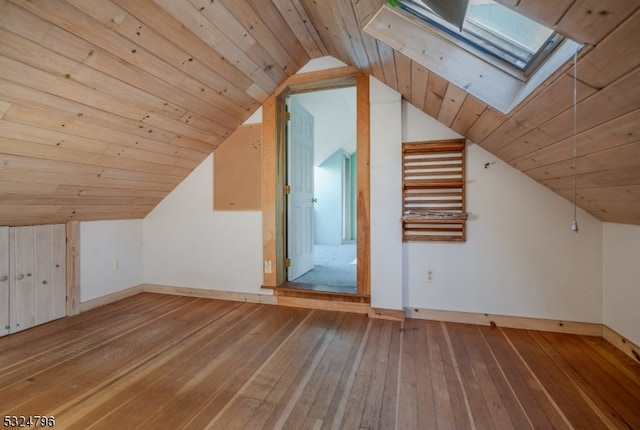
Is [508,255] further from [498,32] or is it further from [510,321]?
[498,32]

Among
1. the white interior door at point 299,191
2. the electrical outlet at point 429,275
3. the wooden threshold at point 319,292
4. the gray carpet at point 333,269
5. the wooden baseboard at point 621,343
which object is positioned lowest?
the wooden baseboard at point 621,343

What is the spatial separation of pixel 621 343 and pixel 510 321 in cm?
61

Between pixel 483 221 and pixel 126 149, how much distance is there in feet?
9.31

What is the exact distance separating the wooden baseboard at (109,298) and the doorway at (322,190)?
175cm

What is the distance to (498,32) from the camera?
1.28 meters

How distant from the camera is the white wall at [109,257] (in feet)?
9.02

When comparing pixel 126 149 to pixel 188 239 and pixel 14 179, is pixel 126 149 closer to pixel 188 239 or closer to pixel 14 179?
pixel 14 179

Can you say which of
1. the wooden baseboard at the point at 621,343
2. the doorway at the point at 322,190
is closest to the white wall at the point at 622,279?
the wooden baseboard at the point at 621,343

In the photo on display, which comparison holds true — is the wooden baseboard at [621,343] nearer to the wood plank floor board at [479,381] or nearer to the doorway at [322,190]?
the wood plank floor board at [479,381]

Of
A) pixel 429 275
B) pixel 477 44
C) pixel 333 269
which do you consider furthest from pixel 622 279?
pixel 333 269

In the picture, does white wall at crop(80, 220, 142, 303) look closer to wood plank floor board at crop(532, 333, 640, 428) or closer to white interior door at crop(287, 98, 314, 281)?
white interior door at crop(287, 98, 314, 281)

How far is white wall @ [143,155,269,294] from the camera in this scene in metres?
2.94

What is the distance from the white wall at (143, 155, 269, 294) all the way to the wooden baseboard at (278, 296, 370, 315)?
1.04ft

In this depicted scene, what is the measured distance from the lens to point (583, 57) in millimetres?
871
